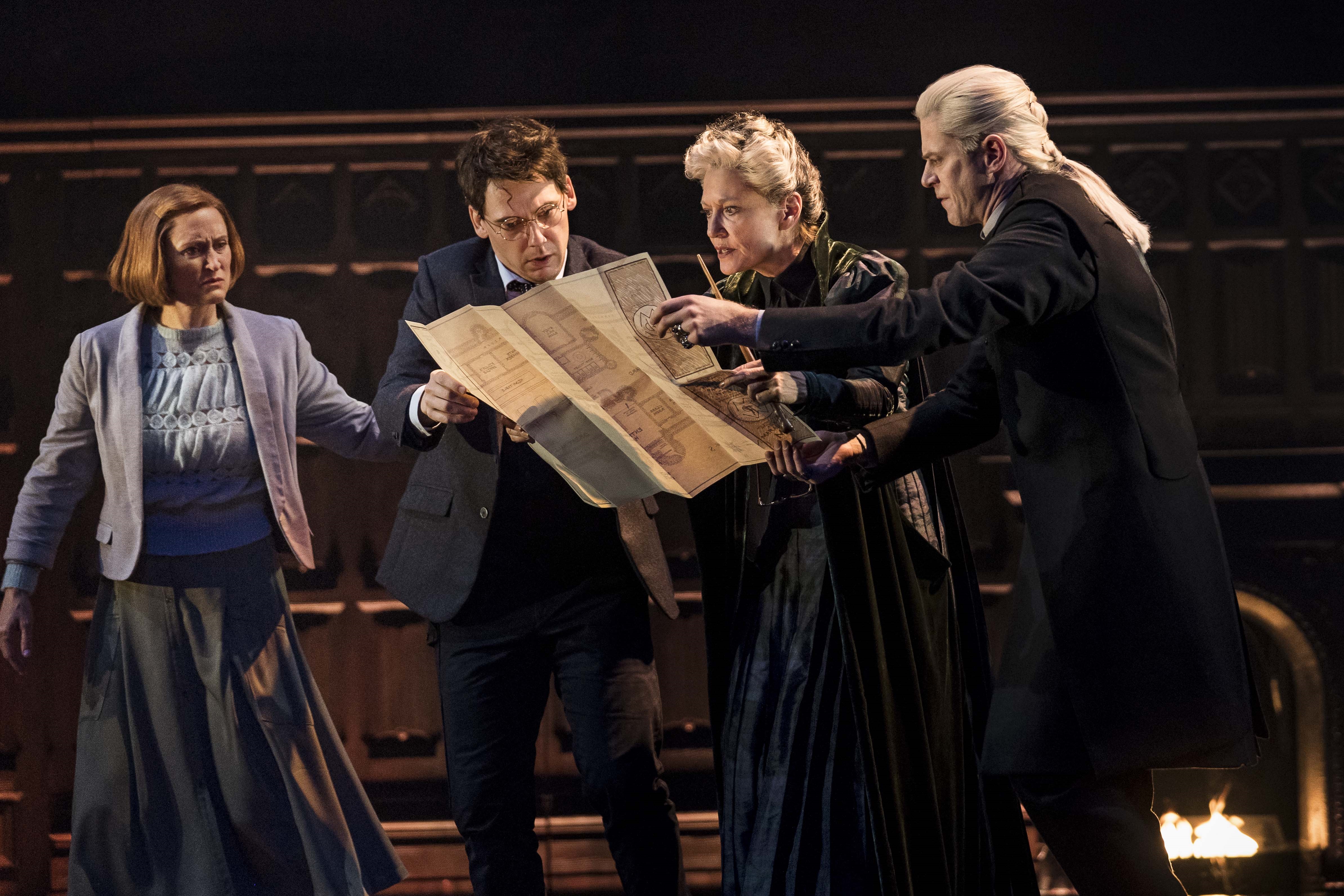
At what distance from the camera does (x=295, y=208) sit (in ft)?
8.84

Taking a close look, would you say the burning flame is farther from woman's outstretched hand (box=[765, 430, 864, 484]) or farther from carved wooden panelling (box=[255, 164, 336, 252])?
carved wooden panelling (box=[255, 164, 336, 252])

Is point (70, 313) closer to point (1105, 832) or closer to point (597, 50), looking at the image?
point (597, 50)

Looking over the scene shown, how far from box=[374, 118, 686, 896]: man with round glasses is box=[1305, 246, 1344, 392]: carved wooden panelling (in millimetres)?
1758

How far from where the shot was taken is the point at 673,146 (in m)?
2.72

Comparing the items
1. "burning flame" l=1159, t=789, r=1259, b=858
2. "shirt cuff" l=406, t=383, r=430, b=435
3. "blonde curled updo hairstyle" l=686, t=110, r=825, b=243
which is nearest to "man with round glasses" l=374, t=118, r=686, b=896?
"shirt cuff" l=406, t=383, r=430, b=435

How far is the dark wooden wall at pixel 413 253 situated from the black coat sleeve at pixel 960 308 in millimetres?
1180

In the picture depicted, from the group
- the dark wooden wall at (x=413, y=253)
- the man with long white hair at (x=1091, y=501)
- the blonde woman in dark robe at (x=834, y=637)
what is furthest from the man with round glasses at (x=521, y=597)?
the man with long white hair at (x=1091, y=501)

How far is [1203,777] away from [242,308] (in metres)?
2.63

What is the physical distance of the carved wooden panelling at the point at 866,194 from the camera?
Answer: 8.95 feet

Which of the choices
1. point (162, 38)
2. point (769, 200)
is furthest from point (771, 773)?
point (162, 38)

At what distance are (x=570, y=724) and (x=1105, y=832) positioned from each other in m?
1.02

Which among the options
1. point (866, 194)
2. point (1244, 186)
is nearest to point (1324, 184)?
point (1244, 186)

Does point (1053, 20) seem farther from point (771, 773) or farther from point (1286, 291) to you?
point (771, 773)

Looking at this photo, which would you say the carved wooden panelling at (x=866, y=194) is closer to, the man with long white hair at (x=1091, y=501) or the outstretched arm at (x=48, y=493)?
the man with long white hair at (x=1091, y=501)
